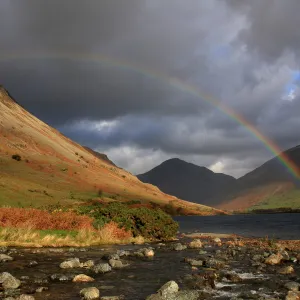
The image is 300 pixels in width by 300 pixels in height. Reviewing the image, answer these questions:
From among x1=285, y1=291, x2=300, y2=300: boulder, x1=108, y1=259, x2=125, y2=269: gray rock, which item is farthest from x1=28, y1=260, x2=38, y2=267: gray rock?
x1=285, y1=291, x2=300, y2=300: boulder

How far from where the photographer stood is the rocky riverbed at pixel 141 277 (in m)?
18.4

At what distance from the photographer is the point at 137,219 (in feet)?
168

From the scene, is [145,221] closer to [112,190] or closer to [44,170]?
[44,170]

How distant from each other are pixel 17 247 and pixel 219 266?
1907cm

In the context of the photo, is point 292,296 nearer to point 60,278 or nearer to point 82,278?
point 82,278

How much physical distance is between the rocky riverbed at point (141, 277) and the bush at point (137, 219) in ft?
48.0

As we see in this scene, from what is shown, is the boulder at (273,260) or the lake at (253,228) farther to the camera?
the lake at (253,228)

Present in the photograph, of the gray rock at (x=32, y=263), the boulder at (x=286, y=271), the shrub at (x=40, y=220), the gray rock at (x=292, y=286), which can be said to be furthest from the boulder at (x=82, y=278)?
the shrub at (x=40, y=220)

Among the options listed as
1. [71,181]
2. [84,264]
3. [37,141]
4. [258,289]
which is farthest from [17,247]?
[37,141]

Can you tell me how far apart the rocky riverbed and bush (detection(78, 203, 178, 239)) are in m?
14.6

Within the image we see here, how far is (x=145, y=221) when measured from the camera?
51000mm

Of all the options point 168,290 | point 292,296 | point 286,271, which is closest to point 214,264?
point 286,271

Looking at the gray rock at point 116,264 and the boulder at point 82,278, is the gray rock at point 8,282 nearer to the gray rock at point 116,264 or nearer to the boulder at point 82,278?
the boulder at point 82,278

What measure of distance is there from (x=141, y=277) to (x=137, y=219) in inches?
1076
